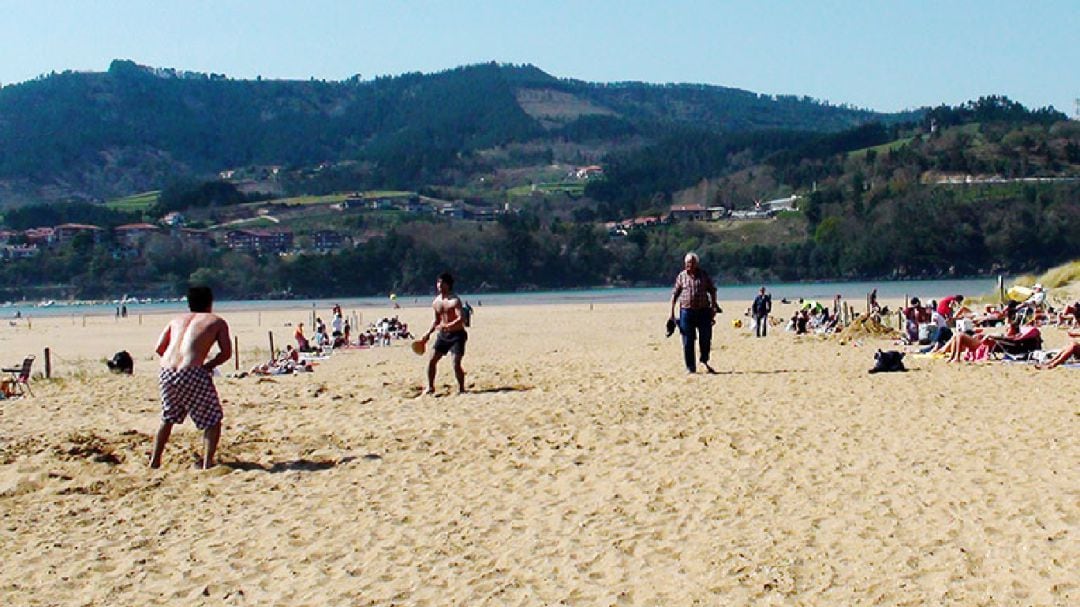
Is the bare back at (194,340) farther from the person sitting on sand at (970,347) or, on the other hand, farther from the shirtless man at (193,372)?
the person sitting on sand at (970,347)

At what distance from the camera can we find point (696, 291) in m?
12.6

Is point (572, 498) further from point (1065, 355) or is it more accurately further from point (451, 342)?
point (1065, 355)

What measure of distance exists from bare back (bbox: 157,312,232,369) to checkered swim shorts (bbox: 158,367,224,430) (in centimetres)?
6

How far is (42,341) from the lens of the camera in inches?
1516

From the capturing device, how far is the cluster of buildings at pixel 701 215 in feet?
452

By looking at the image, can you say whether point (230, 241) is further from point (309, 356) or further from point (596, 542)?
point (596, 542)

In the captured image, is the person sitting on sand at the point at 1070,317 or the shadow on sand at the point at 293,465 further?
the person sitting on sand at the point at 1070,317

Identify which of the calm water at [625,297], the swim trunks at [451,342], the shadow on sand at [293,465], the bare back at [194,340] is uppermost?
the bare back at [194,340]

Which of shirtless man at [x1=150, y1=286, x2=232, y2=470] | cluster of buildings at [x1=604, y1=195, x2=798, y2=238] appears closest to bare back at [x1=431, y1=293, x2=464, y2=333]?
shirtless man at [x1=150, y1=286, x2=232, y2=470]

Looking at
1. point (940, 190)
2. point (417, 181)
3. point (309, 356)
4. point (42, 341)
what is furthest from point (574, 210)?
point (309, 356)

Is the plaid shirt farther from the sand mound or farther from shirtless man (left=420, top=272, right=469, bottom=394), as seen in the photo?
the sand mound

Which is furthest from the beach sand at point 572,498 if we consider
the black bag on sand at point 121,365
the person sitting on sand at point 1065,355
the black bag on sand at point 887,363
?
the black bag on sand at point 121,365

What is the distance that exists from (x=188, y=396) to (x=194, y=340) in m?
0.37

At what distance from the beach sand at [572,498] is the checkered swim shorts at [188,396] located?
38 cm
